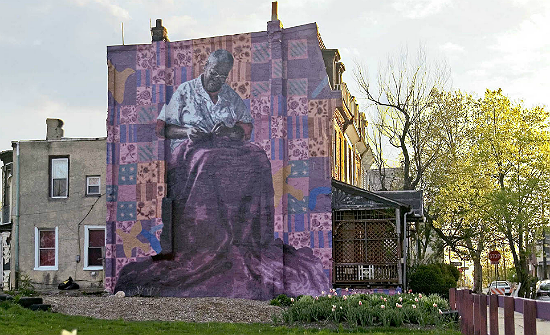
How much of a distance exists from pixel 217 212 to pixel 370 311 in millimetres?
10997

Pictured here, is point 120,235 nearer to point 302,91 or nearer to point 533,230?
point 302,91

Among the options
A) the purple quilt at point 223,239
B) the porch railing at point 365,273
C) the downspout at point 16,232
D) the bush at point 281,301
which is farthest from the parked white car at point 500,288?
the downspout at point 16,232

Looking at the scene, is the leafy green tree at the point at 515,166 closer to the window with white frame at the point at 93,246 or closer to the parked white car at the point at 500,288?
the parked white car at the point at 500,288

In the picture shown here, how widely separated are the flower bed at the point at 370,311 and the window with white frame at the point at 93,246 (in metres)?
12.7

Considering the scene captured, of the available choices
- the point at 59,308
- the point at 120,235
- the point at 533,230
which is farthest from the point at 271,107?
the point at 533,230

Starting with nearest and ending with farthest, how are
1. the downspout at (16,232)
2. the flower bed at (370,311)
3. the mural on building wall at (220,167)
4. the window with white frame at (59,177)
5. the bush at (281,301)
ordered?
the flower bed at (370,311)
the bush at (281,301)
the mural on building wall at (220,167)
the downspout at (16,232)
the window with white frame at (59,177)

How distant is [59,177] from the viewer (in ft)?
92.6

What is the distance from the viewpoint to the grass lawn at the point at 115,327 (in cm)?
1402

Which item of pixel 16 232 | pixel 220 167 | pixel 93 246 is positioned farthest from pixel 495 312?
pixel 16 232

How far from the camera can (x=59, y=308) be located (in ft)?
60.7

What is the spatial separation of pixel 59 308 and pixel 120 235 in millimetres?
7836

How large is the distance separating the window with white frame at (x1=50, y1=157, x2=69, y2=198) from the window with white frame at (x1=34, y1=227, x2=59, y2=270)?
1446mm

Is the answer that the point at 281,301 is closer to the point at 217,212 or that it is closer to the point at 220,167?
the point at 217,212

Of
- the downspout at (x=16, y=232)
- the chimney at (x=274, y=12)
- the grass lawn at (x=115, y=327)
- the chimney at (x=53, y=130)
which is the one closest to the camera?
the grass lawn at (x=115, y=327)
